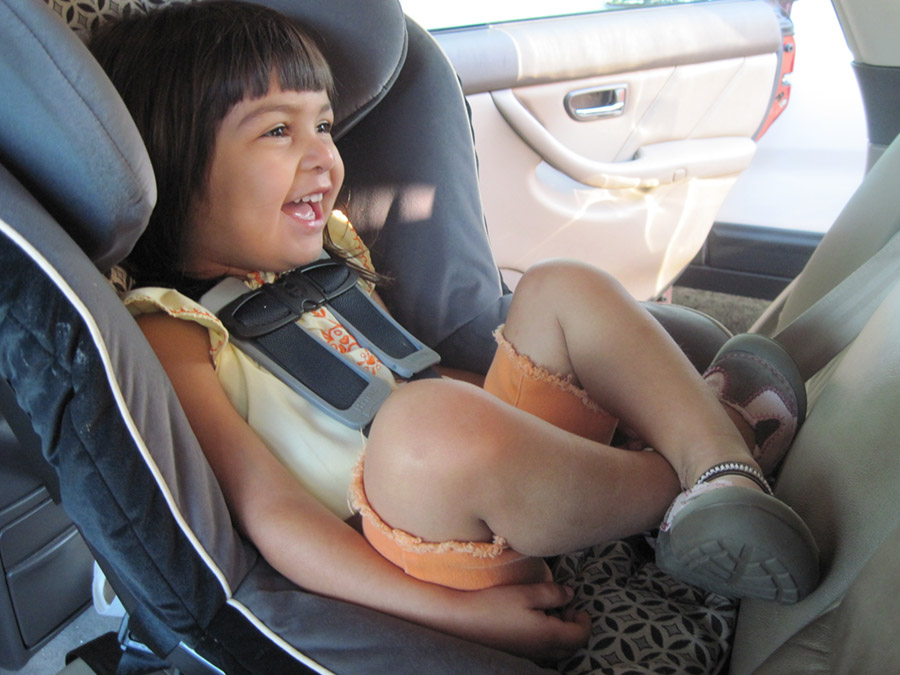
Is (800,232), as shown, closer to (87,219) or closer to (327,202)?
(327,202)

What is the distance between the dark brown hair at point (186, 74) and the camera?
1.00 meters

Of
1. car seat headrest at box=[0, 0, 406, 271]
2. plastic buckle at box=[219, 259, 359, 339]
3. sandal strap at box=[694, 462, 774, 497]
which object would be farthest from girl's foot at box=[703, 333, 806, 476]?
car seat headrest at box=[0, 0, 406, 271]

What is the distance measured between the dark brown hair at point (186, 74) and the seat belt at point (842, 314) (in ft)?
2.35

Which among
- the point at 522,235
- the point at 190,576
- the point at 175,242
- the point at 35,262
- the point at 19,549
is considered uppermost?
the point at 35,262

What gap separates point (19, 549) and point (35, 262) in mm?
805

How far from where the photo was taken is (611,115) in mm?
1978

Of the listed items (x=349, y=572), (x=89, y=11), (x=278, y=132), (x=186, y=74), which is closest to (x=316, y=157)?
(x=278, y=132)

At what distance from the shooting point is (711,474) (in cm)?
76

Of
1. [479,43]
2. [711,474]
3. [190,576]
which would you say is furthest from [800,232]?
Result: [190,576]

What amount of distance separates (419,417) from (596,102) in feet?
4.60

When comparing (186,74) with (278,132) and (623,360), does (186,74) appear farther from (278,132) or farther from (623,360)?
(623,360)

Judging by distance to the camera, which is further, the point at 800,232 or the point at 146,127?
the point at 800,232

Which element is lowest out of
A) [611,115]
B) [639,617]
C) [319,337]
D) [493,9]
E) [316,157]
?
[639,617]

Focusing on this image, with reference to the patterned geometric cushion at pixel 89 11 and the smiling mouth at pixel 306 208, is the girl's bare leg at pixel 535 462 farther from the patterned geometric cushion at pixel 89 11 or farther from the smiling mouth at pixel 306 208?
the patterned geometric cushion at pixel 89 11
